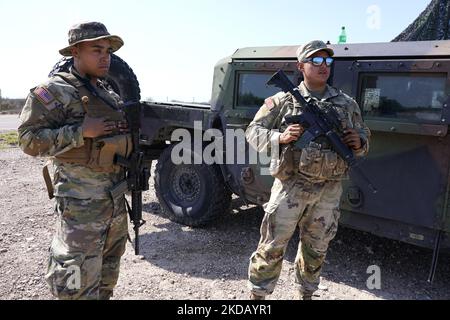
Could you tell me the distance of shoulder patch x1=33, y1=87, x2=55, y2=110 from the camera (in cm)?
213

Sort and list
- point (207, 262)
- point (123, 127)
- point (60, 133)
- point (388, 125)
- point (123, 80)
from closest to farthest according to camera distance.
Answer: point (60, 133) → point (123, 127) → point (388, 125) → point (207, 262) → point (123, 80)

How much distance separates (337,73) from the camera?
3.57m

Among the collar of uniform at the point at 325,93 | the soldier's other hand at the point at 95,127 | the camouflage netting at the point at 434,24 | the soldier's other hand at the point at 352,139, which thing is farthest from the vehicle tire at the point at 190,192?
the camouflage netting at the point at 434,24

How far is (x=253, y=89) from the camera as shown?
423 cm

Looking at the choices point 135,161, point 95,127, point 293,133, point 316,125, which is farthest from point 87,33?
point 316,125

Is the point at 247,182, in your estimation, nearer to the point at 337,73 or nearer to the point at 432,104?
the point at 337,73

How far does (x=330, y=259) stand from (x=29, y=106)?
2.90 meters

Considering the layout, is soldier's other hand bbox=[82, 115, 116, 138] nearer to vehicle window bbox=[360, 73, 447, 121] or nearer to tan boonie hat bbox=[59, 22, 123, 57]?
tan boonie hat bbox=[59, 22, 123, 57]

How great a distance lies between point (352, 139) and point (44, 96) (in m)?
1.74

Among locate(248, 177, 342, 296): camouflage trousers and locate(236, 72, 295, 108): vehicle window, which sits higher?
locate(236, 72, 295, 108): vehicle window

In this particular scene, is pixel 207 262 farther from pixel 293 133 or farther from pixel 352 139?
pixel 352 139

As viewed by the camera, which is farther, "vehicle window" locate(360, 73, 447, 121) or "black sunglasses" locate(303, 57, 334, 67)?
"vehicle window" locate(360, 73, 447, 121)

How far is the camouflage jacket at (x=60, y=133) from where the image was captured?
2.11m

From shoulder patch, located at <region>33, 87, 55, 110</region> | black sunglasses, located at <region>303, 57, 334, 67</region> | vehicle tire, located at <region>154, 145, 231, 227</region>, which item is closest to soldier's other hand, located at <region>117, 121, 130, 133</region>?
shoulder patch, located at <region>33, 87, 55, 110</region>
